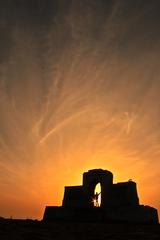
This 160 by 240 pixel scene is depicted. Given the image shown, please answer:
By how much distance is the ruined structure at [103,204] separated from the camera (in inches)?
738

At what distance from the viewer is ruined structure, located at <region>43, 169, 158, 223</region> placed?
1875 cm

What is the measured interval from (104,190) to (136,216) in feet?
14.2

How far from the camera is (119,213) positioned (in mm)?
19062

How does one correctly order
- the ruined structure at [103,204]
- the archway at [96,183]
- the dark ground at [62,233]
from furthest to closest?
1. the archway at [96,183]
2. the ruined structure at [103,204]
3. the dark ground at [62,233]

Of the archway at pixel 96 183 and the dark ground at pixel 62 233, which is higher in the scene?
the archway at pixel 96 183

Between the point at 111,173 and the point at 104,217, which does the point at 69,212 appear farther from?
the point at 111,173

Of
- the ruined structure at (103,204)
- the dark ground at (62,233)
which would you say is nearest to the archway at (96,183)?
the ruined structure at (103,204)

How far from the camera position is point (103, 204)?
21562mm

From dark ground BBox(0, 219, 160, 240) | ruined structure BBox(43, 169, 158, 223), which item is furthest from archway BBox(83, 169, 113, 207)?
dark ground BBox(0, 219, 160, 240)

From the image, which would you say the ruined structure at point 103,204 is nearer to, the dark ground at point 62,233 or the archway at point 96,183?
the archway at point 96,183

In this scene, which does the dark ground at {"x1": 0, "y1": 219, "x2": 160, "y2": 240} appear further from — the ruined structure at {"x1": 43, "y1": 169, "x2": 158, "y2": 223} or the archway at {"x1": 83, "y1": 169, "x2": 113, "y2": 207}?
the archway at {"x1": 83, "y1": 169, "x2": 113, "y2": 207}

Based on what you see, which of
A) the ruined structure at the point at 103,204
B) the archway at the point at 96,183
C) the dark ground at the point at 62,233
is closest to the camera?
the dark ground at the point at 62,233

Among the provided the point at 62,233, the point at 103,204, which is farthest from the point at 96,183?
the point at 62,233

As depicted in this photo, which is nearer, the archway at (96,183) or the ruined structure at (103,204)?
the ruined structure at (103,204)
